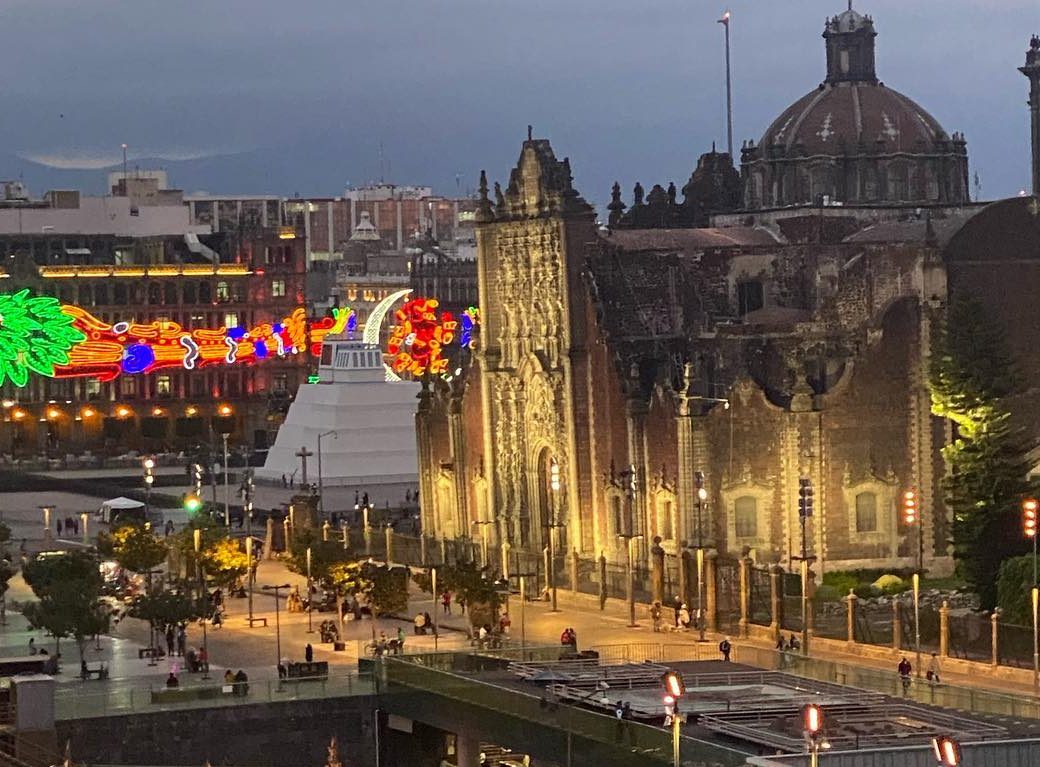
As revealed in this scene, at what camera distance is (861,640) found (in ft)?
274

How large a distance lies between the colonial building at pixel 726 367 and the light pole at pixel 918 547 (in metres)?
0.25

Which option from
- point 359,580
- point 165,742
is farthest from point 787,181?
point 165,742

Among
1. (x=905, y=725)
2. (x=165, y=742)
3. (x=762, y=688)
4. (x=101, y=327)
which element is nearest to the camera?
(x=905, y=725)

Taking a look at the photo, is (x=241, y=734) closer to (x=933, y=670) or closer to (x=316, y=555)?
(x=933, y=670)

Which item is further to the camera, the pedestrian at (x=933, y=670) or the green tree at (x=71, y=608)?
the green tree at (x=71, y=608)

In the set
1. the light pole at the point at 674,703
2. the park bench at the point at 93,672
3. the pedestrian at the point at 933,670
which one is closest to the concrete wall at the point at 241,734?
the park bench at the point at 93,672

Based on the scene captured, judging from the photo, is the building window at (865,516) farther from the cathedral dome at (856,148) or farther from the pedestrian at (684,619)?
the cathedral dome at (856,148)

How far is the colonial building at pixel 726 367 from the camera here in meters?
101

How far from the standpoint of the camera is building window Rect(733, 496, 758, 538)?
101 metres

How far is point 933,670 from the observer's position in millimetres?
77000

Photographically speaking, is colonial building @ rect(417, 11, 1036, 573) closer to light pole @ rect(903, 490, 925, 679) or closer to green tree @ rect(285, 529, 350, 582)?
light pole @ rect(903, 490, 925, 679)

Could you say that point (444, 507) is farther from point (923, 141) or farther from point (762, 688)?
point (762, 688)

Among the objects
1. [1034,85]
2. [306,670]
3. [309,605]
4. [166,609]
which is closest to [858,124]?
[1034,85]

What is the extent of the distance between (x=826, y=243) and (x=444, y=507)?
18615mm
